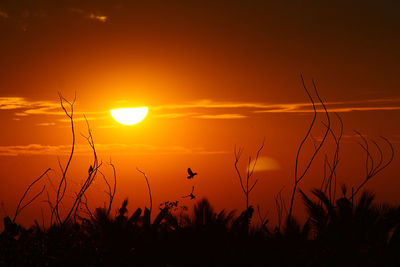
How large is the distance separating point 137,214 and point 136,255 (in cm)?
110

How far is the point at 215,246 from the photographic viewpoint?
13203 mm

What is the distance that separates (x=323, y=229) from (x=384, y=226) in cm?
134

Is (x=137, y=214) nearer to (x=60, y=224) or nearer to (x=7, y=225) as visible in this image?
(x=60, y=224)

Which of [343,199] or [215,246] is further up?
[343,199]

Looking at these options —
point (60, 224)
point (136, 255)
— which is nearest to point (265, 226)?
point (136, 255)

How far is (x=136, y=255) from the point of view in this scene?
1405cm

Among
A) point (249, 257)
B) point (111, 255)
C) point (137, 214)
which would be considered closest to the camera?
point (249, 257)

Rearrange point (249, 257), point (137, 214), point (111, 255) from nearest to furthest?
point (249, 257)
point (111, 255)
point (137, 214)

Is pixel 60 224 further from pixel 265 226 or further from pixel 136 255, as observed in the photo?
pixel 265 226

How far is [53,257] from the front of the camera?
44.1 ft

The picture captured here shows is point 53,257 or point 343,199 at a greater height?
point 343,199

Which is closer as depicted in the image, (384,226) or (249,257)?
(249,257)

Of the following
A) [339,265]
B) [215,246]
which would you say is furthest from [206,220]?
[339,265]

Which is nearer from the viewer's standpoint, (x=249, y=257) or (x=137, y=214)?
(x=249, y=257)
